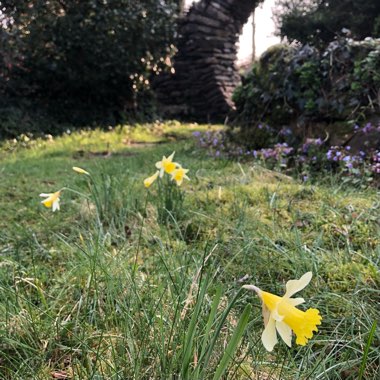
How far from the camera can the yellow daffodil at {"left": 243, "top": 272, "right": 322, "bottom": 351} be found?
2.40ft

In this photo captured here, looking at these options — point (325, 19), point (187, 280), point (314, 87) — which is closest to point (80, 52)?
point (314, 87)

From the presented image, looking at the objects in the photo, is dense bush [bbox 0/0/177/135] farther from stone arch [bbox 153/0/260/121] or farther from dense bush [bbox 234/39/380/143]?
dense bush [bbox 234/39/380/143]

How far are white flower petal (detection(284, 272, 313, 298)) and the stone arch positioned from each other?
356 inches

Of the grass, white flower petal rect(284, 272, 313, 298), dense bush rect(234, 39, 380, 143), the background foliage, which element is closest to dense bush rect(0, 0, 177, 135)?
dense bush rect(234, 39, 380, 143)

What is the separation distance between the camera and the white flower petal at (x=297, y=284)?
0.74 meters

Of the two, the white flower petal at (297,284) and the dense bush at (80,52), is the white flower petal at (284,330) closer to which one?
the white flower petal at (297,284)

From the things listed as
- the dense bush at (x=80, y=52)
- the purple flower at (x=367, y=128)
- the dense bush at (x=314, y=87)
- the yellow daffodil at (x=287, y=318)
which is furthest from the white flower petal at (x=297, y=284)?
the dense bush at (x=80, y=52)

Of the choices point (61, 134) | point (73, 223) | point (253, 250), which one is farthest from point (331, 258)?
point (61, 134)

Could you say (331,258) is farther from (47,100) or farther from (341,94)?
(47,100)

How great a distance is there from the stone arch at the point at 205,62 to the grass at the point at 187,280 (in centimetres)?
678

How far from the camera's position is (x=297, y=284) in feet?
2.47

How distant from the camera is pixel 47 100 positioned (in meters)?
7.83

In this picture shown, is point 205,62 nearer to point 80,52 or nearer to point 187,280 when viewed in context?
point 80,52

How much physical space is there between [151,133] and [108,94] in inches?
46.1
